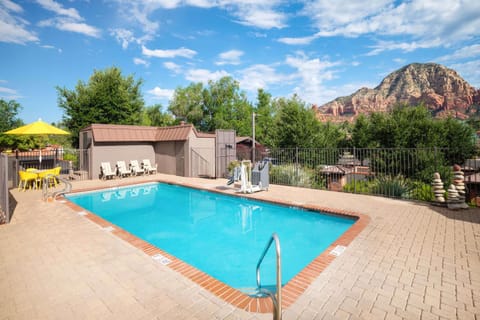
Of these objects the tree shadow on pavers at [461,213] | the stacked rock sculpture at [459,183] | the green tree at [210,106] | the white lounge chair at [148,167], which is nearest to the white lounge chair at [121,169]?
the white lounge chair at [148,167]

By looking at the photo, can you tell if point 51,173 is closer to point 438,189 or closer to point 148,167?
point 148,167

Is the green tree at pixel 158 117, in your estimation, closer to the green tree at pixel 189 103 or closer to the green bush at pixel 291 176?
the green tree at pixel 189 103

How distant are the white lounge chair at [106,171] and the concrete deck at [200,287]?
7.58 m

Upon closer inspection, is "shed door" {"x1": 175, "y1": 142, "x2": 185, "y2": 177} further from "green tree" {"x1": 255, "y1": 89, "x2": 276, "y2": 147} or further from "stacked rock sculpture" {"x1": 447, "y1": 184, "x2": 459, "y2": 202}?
"green tree" {"x1": 255, "y1": 89, "x2": 276, "y2": 147}

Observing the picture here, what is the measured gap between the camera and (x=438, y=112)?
73.1 metres

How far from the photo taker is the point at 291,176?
1086 cm

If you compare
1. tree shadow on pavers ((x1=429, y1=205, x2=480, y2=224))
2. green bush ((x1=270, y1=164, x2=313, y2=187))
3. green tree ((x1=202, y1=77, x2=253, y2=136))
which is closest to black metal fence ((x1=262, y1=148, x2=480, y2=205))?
green bush ((x1=270, y1=164, x2=313, y2=187))

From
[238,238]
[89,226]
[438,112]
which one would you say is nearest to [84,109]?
[89,226]

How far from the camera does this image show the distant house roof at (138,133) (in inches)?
520

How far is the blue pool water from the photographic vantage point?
185 inches

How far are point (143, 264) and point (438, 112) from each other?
94772 millimetres

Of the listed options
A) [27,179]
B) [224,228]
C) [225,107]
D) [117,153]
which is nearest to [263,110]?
[225,107]

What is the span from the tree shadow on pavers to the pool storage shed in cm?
968

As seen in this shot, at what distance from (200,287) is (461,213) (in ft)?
22.8
